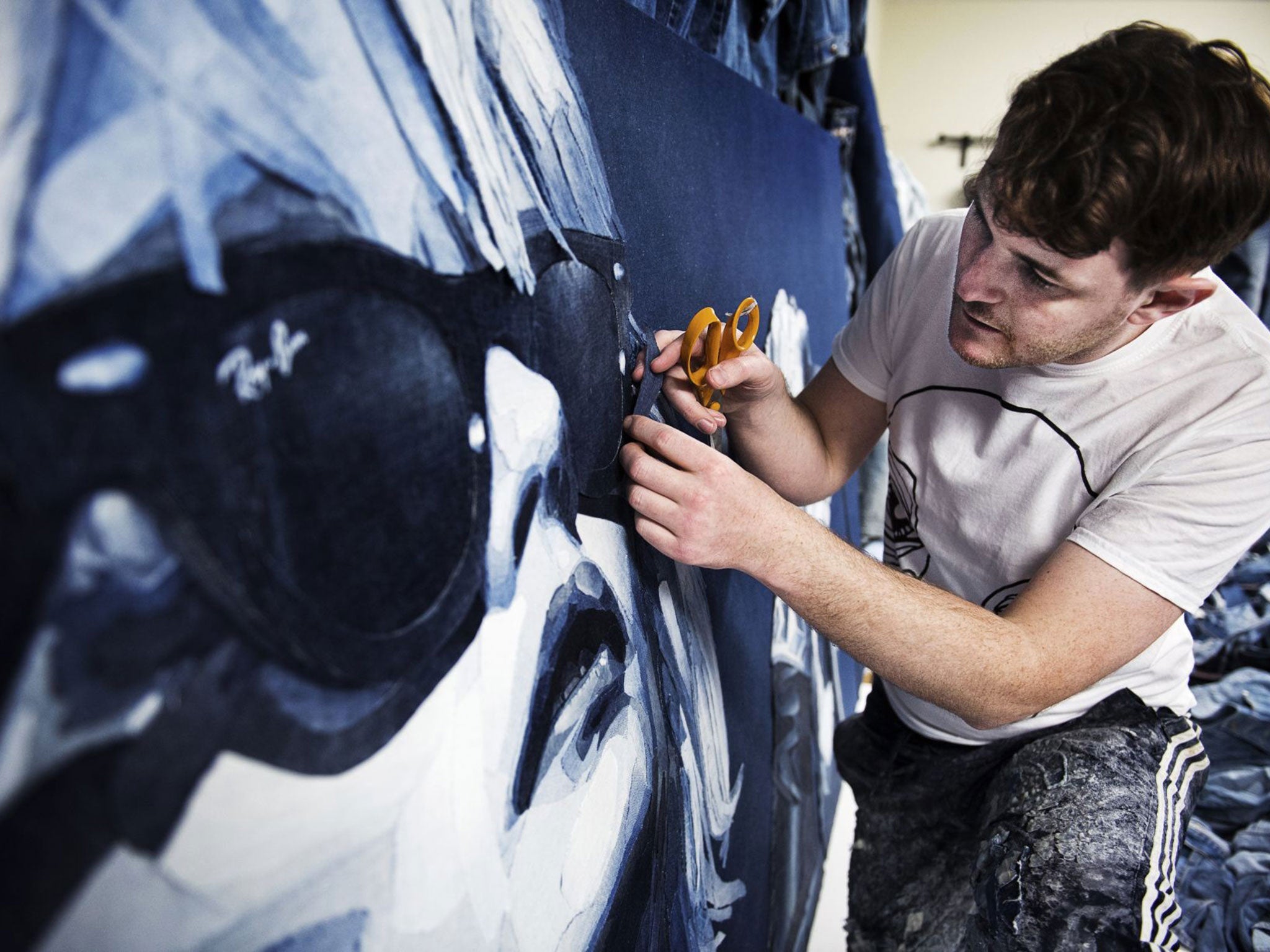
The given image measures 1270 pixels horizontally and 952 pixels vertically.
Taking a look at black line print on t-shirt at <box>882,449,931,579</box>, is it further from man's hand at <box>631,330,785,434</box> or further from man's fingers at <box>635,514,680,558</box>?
man's fingers at <box>635,514,680,558</box>

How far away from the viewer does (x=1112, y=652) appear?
40.8 inches

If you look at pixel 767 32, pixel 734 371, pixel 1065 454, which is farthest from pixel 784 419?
pixel 767 32

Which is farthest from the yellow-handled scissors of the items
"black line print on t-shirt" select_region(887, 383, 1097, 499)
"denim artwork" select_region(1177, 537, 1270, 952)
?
"denim artwork" select_region(1177, 537, 1270, 952)

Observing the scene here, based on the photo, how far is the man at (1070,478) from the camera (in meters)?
0.93

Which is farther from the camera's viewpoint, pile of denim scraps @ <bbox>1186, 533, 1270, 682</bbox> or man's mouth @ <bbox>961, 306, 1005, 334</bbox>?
pile of denim scraps @ <bbox>1186, 533, 1270, 682</bbox>

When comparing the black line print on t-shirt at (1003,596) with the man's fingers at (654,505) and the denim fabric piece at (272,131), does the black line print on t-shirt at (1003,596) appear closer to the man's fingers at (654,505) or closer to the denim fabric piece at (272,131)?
the man's fingers at (654,505)

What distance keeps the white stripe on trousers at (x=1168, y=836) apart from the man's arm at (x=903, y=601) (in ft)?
0.64

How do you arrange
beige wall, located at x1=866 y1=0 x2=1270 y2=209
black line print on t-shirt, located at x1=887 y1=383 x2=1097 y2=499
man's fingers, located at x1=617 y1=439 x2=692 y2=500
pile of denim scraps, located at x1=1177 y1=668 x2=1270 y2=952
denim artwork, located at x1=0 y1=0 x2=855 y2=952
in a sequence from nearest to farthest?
1. denim artwork, located at x1=0 y1=0 x2=855 y2=952
2. man's fingers, located at x1=617 y1=439 x2=692 y2=500
3. black line print on t-shirt, located at x1=887 y1=383 x2=1097 y2=499
4. pile of denim scraps, located at x1=1177 y1=668 x2=1270 y2=952
5. beige wall, located at x1=866 y1=0 x2=1270 y2=209

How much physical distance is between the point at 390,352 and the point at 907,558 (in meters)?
1.04

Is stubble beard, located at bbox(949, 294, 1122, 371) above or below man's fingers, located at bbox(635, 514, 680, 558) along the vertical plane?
below

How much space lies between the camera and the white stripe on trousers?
100cm

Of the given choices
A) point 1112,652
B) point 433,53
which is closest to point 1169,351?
point 1112,652

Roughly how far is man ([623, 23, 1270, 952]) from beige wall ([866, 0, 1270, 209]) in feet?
13.9

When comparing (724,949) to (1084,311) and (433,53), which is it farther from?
(433,53)
